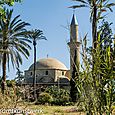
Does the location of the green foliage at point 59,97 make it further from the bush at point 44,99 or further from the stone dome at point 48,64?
the stone dome at point 48,64

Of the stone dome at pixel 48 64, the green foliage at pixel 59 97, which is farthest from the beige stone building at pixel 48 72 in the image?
the green foliage at pixel 59 97

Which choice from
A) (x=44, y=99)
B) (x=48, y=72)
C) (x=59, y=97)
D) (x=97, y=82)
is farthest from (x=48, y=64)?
(x=97, y=82)

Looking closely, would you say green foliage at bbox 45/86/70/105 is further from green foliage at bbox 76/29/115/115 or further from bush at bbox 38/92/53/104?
green foliage at bbox 76/29/115/115

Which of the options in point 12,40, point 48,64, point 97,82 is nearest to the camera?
point 97,82

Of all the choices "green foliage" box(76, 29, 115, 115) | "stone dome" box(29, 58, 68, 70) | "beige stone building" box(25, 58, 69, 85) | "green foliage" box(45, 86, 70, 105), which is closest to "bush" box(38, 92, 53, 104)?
"green foliage" box(45, 86, 70, 105)

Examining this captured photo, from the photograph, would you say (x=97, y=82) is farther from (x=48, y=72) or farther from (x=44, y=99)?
(x=48, y=72)

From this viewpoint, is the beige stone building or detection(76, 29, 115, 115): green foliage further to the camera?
the beige stone building

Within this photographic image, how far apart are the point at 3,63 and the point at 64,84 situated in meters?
36.9

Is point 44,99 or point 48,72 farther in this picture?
point 48,72

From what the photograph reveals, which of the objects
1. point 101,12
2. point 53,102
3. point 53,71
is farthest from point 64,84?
point 101,12

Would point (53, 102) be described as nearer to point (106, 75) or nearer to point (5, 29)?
point (5, 29)

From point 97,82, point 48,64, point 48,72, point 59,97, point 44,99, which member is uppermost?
point 97,82

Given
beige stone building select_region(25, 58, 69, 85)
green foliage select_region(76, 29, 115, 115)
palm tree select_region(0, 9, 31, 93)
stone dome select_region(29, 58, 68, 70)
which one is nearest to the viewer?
green foliage select_region(76, 29, 115, 115)

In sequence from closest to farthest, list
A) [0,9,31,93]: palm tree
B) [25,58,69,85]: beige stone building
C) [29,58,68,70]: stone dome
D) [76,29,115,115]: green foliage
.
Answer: [76,29,115,115]: green foliage
[0,9,31,93]: palm tree
[25,58,69,85]: beige stone building
[29,58,68,70]: stone dome
